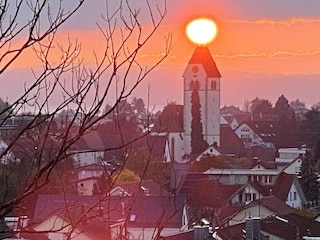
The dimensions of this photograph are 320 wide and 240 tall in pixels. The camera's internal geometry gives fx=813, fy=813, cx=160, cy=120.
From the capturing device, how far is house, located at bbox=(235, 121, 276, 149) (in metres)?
53.2

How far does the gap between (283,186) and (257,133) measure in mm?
30057

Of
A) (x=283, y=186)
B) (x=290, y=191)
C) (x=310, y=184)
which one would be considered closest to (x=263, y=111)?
(x=310, y=184)

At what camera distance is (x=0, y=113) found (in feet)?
9.28

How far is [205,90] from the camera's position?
47219 mm

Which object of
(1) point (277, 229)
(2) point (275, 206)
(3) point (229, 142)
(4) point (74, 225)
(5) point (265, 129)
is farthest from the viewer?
(5) point (265, 129)

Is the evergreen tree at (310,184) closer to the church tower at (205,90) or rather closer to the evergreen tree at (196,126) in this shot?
the evergreen tree at (196,126)

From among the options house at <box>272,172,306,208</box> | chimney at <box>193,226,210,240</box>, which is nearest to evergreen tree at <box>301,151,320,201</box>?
house at <box>272,172,306,208</box>

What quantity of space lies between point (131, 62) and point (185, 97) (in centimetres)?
4418

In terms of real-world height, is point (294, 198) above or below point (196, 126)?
below

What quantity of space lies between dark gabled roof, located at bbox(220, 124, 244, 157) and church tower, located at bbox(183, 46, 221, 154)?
0.67 m

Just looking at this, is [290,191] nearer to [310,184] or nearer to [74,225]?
[310,184]

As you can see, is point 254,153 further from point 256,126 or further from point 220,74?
point 256,126

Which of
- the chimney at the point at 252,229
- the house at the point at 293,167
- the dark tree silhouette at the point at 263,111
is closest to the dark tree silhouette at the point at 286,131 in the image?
the dark tree silhouette at the point at 263,111

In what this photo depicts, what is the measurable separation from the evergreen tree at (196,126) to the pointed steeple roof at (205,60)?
108cm
